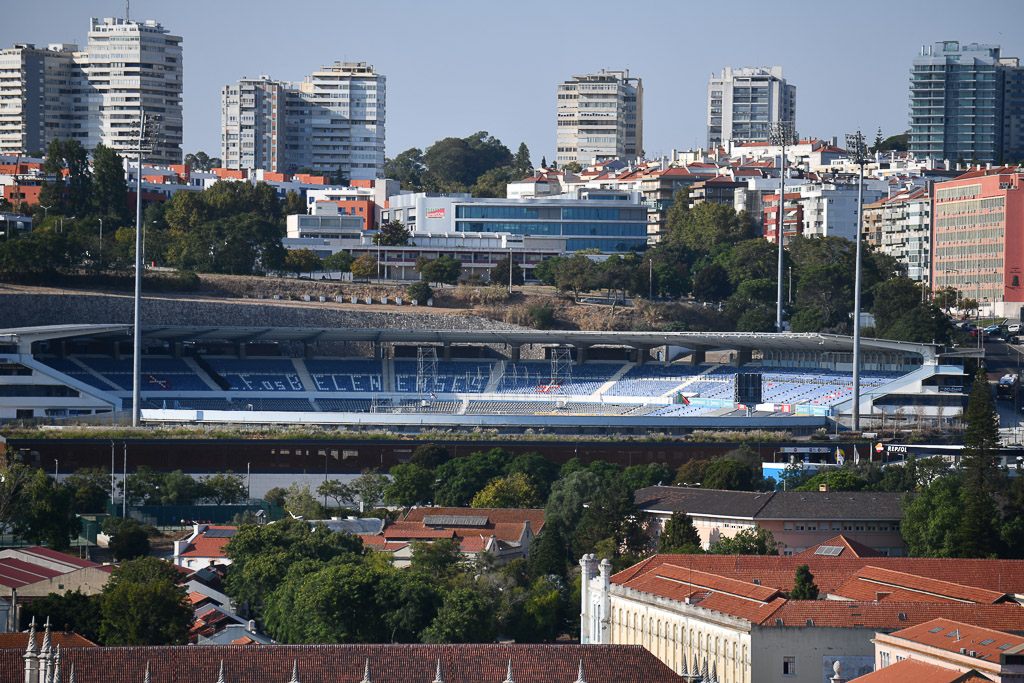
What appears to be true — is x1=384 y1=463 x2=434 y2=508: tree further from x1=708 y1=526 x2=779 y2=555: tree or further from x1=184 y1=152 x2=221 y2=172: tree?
x1=184 y1=152 x2=221 y2=172: tree

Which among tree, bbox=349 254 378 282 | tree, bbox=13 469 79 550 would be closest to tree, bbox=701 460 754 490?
tree, bbox=13 469 79 550

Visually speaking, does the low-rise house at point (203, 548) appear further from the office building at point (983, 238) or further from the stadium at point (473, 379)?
the office building at point (983, 238)

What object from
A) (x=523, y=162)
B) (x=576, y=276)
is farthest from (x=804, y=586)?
(x=523, y=162)

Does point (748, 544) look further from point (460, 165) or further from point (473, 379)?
point (460, 165)

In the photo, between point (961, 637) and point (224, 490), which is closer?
point (961, 637)

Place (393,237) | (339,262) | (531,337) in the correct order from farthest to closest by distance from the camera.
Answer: (393,237) → (339,262) → (531,337)

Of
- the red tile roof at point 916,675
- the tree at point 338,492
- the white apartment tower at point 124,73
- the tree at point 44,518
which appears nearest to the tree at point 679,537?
the tree at point 338,492
